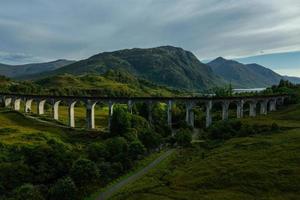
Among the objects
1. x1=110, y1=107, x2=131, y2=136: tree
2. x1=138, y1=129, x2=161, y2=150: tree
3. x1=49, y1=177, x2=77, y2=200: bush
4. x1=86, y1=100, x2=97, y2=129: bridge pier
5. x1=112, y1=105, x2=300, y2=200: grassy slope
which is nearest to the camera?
x1=112, y1=105, x2=300, y2=200: grassy slope

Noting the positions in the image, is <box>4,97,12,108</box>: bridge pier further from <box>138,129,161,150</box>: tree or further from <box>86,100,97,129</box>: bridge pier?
<box>138,129,161,150</box>: tree

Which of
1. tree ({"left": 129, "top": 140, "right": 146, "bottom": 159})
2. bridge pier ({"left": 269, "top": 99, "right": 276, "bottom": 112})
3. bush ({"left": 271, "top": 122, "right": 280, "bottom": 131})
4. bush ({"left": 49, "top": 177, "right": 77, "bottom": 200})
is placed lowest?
bush ({"left": 49, "top": 177, "right": 77, "bottom": 200})

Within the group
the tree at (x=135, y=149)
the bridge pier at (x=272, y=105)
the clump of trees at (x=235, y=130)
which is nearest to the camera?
the tree at (x=135, y=149)

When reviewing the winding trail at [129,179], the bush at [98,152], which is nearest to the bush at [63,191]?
the winding trail at [129,179]

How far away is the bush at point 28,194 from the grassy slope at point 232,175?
1114 cm

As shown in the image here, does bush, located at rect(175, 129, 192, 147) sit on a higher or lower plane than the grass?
higher

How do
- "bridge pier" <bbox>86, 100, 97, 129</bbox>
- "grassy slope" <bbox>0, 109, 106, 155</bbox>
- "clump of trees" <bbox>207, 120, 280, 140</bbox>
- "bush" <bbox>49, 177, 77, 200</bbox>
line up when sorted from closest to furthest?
1. "bush" <bbox>49, 177, 77, 200</bbox>
2. "grassy slope" <bbox>0, 109, 106, 155</bbox>
3. "clump of trees" <bbox>207, 120, 280, 140</bbox>
4. "bridge pier" <bbox>86, 100, 97, 129</bbox>

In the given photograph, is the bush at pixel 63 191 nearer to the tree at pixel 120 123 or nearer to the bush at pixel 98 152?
the bush at pixel 98 152

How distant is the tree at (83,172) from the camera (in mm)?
54844

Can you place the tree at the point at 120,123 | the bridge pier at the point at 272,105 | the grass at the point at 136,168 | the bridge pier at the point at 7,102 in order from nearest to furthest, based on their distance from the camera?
the grass at the point at 136,168, the tree at the point at 120,123, the bridge pier at the point at 272,105, the bridge pier at the point at 7,102

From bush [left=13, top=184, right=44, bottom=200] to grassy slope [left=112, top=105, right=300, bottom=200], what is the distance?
11139mm

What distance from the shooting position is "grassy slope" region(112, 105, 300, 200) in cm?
4575

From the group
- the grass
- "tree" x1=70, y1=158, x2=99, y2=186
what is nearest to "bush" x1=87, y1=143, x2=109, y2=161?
the grass

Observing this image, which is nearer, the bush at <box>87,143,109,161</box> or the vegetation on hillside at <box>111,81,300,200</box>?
the vegetation on hillside at <box>111,81,300,200</box>
